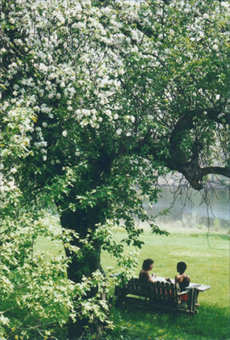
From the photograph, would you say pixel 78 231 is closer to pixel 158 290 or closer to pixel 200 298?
pixel 158 290

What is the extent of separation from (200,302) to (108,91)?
264 inches

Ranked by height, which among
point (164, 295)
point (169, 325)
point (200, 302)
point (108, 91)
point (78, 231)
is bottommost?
point (169, 325)

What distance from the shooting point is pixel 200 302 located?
990cm

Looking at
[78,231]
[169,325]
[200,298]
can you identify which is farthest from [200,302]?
[78,231]

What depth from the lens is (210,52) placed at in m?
6.26

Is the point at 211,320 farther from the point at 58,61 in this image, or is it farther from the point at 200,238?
the point at 200,238

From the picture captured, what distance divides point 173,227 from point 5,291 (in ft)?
68.0

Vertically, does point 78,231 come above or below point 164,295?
above

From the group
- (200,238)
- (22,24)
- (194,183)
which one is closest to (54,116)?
(22,24)

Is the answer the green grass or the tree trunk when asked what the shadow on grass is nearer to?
the green grass

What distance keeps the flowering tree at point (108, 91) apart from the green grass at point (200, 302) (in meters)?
1.78

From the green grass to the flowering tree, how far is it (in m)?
1.78

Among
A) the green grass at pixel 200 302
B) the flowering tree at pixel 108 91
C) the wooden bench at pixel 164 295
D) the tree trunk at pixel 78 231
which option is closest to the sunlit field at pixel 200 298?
the green grass at pixel 200 302

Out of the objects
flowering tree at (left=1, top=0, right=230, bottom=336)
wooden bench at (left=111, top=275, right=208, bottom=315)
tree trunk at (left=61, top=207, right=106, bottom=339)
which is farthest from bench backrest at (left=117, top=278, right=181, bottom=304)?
flowering tree at (left=1, top=0, right=230, bottom=336)
